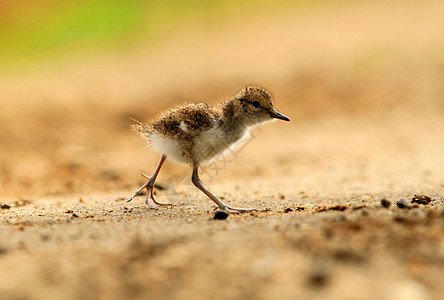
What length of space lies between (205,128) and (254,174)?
341 centimetres

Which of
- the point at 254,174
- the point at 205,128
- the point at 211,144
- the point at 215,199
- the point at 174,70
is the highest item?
the point at 174,70

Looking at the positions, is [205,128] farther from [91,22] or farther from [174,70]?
[91,22]

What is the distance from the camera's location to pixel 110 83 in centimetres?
1603

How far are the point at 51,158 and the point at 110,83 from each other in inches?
265

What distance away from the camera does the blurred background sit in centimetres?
1052

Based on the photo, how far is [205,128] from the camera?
5426 mm

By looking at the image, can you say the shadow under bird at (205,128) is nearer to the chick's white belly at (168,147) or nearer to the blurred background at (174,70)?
the chick's white belly at (168,147)

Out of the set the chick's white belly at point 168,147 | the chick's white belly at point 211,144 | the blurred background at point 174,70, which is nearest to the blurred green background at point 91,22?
the blurred background at point 174,70

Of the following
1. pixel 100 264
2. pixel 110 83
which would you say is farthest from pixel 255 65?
pixel 100 264

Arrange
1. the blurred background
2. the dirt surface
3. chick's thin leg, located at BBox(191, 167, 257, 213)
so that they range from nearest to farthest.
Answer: the dirt surface, chick's thin leg, located at BBox(191, 167, 257, 213), the blurred background

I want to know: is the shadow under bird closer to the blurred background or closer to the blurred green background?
the blurred background

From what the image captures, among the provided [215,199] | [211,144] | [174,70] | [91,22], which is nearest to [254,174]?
[211,144]

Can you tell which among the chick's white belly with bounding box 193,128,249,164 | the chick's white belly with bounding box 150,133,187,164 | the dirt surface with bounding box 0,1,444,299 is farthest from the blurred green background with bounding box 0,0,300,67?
the chick's white belly with bounding box 193,128,249,164

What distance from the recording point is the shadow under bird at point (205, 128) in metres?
5.40
